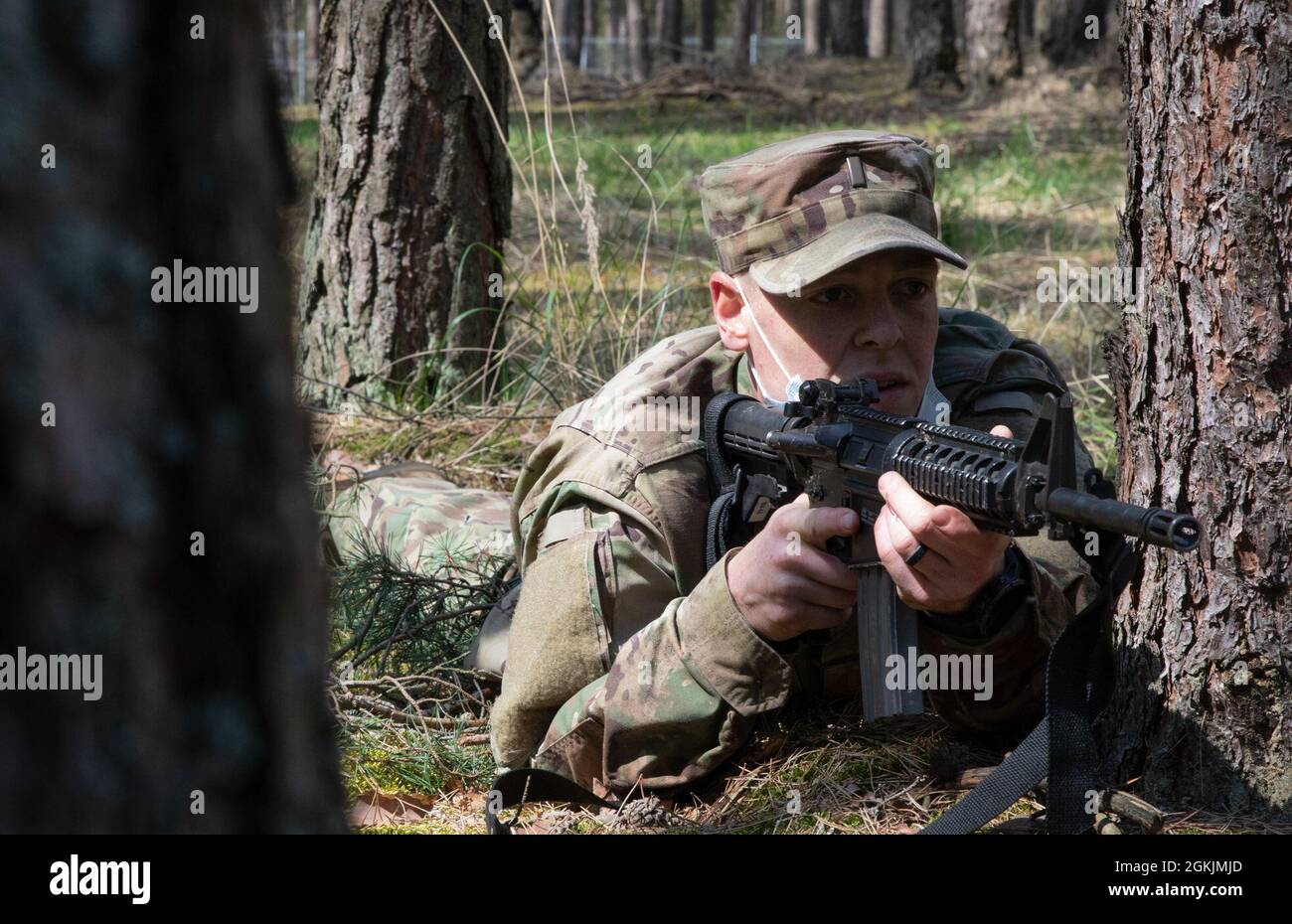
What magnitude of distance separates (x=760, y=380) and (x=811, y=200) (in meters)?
0.39

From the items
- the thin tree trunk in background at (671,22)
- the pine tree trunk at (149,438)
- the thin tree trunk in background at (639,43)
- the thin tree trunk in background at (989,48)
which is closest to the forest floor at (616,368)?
the pine tree trunk at (149,438)

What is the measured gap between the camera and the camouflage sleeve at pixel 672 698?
258 cm

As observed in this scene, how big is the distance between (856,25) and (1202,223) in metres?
30.8

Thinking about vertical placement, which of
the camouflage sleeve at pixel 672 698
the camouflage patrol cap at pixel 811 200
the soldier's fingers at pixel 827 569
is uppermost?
the camouflage patrol cap at pixel 811 200

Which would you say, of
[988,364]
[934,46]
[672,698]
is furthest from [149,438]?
[934,46]

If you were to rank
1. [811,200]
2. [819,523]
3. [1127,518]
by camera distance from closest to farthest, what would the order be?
[1127,518]
[819,523]
[811,200]

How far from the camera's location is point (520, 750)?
2893mm

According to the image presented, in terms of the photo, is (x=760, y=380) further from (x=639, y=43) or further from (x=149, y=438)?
(x=639, y=43)

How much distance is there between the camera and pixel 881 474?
7.52 ft

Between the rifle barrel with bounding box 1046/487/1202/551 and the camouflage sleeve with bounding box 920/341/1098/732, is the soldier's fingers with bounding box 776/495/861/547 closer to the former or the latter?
the camouflage sleeve with bounding box 920/341/1098/732

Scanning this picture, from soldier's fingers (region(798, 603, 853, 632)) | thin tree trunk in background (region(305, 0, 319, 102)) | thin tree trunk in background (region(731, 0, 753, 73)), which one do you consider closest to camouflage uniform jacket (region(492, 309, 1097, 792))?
soldier's fingers (region(798, 603, 853, 632))

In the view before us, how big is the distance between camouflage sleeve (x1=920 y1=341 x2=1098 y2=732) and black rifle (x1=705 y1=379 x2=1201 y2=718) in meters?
0.16

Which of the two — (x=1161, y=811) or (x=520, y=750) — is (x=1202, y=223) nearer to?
(x=1161, y=811)

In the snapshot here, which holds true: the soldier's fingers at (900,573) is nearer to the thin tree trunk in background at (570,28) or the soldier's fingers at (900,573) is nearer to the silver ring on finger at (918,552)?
the silver ring on finger at (918,552)
